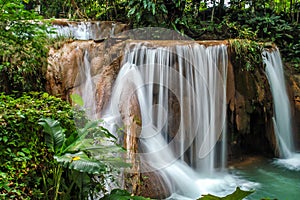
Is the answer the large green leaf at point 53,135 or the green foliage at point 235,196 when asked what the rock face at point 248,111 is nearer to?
the large green leaf at point 53,135

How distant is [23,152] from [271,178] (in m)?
5.36

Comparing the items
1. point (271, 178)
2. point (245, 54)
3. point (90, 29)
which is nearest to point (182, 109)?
point (245, 54)

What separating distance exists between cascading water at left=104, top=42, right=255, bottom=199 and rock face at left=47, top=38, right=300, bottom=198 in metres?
0.24

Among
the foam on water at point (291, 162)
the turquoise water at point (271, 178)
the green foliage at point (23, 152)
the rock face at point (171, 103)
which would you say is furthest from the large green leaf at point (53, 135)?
the foam on water at point (291, 162)

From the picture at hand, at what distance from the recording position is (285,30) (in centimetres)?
1083

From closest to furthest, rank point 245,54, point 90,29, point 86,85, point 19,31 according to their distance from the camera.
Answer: point 19,31 → point 86,85 → point 245,54 → point 90,29

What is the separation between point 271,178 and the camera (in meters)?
6.51

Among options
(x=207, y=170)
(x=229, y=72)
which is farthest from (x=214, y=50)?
(x=207, y=170)

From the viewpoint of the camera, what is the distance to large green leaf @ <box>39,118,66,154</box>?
114 inches

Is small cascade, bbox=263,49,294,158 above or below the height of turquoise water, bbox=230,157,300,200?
above

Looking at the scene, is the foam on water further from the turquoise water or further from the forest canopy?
the forest canopy

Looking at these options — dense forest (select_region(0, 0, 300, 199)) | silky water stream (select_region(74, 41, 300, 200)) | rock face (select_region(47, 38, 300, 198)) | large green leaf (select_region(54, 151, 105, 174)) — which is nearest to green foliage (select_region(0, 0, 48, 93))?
dense forest (select_region(0, 0, 300, 199))

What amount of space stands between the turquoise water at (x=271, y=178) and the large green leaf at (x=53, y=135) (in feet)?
13.2

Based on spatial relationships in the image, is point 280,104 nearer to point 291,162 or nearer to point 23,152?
point 291,162
